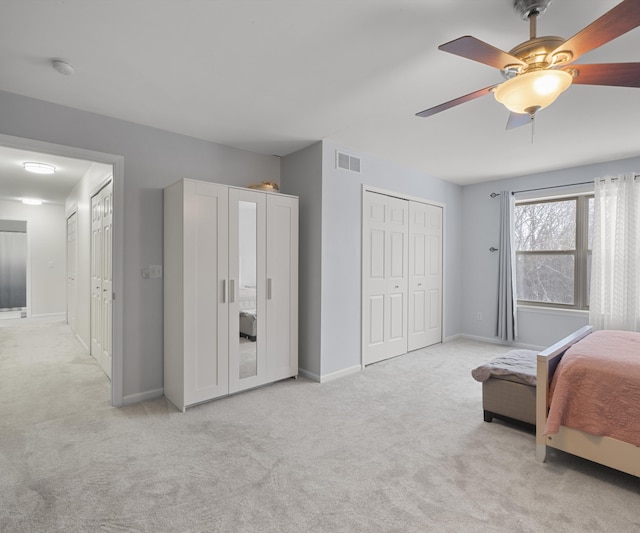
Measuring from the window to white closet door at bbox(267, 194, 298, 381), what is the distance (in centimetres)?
356

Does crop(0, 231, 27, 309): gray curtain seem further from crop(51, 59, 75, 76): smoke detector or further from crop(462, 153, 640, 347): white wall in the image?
crop(462, 153, 640, 347): white wall

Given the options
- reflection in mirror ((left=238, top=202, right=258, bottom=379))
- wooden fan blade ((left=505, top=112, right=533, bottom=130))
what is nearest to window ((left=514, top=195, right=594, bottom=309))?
wooden fan blade ((left=505, top=112, right=533, bottom=130))

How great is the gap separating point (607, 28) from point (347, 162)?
8.65ft

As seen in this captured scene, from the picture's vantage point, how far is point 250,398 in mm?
3189

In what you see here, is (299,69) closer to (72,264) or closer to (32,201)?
(72,264)

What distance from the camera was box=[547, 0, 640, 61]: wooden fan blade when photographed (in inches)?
47.2

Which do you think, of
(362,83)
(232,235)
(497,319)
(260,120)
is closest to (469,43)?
(362,83)

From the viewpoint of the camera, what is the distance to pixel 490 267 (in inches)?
210

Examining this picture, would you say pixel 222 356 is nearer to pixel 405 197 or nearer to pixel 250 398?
pixel 250 398

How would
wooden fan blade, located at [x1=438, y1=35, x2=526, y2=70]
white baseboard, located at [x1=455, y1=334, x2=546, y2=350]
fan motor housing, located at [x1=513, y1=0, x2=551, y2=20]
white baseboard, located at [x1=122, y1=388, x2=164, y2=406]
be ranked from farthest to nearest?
white baseboard, located at [x1=455, y1=334, x2=546, y2=350], white baseboard, located at [x1=122, y1=388, x2=164, y2=406], fan motor housing, located at [x1=513, y1=0, x2=551, y2=20], wooden fan blade, located at [x1=438, y1=35, x2=526, y2=70]

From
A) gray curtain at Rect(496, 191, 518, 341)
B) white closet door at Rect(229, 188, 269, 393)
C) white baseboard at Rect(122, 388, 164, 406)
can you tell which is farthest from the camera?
gray curtain at Rect(496, 191, 518, 341)

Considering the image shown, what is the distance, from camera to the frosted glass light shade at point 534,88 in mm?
1551

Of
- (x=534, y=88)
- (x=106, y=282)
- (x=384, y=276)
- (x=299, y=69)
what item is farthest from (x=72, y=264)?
(x=534, y=88)

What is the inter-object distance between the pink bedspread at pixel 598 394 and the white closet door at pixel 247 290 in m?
2.40
